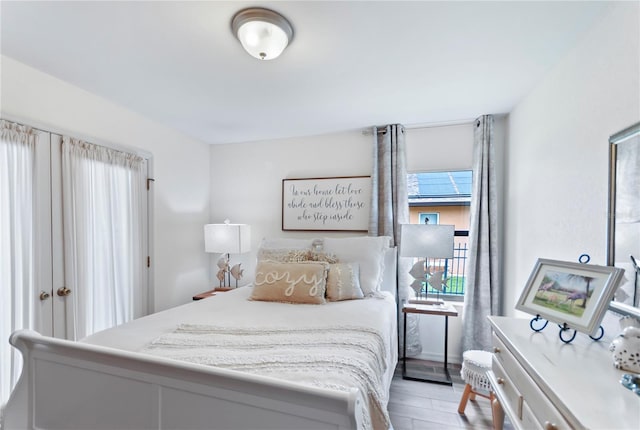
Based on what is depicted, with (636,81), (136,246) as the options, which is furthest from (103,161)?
(636,81)

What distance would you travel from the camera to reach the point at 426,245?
2.64 m

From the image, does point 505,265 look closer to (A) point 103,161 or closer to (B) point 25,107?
(A) point 103,161

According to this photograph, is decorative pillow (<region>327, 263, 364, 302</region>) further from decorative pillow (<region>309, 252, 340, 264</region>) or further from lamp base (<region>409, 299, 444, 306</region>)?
lamp base (<region>409, 299, 444, 306</region>)

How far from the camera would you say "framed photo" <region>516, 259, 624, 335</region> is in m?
1.11

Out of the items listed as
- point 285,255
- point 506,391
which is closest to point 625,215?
point 506,391

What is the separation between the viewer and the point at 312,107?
2619 mm

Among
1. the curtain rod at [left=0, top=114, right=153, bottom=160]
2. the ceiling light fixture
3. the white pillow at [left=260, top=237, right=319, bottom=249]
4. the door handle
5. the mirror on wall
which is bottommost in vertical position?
the door handle

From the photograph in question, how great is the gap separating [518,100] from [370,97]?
48.4 inches

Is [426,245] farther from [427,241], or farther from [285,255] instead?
[285,255]

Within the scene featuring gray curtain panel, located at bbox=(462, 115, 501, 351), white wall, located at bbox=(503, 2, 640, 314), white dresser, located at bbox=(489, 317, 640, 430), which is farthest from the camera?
gray curtain panel, located at bbox=(462, 115, 501, 351)

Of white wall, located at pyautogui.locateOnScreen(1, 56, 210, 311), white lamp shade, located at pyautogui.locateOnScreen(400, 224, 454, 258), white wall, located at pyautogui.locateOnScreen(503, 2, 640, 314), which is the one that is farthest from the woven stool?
white wall, located at pyautogui.locateOnScreen(1, 56, 210, 311)

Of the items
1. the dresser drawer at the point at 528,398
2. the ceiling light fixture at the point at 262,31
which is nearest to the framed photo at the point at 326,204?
the ceiling light fixture at the point at 262,31

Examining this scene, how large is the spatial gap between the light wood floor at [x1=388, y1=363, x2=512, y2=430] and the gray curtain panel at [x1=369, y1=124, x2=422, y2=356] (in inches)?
21.1

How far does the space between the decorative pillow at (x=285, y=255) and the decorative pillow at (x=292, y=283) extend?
0.61 ft
